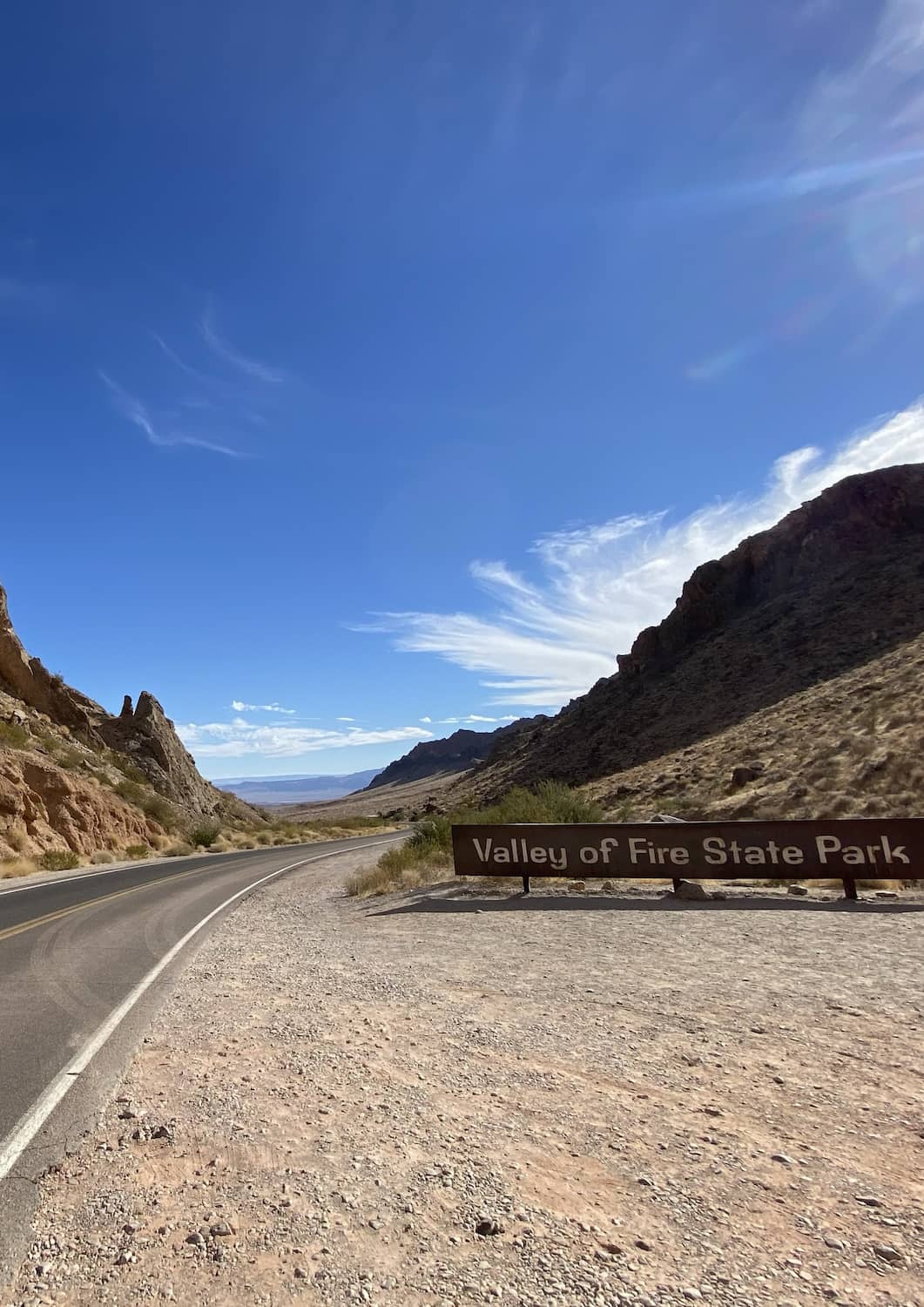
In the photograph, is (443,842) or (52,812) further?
(52,812)

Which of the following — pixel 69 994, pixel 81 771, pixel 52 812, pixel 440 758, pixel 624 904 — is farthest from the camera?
pixel 440 758

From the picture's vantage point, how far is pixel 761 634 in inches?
1820

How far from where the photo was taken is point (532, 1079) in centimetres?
502

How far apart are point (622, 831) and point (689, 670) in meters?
37.5

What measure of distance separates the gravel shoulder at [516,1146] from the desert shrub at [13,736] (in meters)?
27.0

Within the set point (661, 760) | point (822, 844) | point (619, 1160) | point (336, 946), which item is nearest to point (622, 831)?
point (822, 844)

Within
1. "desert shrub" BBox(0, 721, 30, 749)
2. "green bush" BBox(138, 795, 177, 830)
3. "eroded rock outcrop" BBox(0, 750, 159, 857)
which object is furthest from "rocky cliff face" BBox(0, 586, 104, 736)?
"eroded rock outcrop" BBox(0, 750, 159, 857)

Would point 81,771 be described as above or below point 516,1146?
above

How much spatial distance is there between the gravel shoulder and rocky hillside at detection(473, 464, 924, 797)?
83.6 ft

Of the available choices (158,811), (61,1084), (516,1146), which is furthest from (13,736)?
(516,1146)

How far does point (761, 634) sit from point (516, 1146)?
46575mm

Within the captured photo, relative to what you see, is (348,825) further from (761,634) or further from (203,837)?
(761,634)

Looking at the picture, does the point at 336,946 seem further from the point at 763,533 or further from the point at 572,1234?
the point at 763,533

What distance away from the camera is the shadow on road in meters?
11.6
